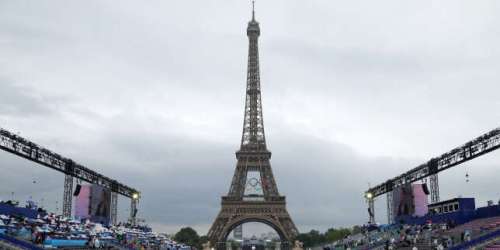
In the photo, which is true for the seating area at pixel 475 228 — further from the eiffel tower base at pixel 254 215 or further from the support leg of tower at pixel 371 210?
the eiffel tower base at pixel 254 215

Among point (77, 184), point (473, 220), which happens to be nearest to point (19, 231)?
point (77, 184)

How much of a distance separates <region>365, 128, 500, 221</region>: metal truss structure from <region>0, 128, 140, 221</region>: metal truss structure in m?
31.9

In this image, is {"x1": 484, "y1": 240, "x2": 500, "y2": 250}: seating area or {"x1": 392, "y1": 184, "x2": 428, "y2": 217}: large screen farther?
{"x1": 392, "y1": 184, "x2": 428, "y2": 217}: large screen

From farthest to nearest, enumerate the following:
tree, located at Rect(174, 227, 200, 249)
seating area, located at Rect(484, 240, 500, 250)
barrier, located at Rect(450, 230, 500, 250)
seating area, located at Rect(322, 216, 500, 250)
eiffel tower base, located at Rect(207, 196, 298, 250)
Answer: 1. tree, located at Rect(174, 227, 200, 249)
2. eiffel tower base, located at Rect(207, 196, 298, 250)
3. seating area, located at Rect(322, 216, 500, 250)
4. barrier, located at Rect(450, 230, 500, 250)
5. seating area, located at Rect(484, 240, 500, 250)

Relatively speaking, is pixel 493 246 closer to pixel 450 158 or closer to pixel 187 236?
pixel 450 158

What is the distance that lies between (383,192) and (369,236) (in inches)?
317

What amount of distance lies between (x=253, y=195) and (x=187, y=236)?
4554 centimetres

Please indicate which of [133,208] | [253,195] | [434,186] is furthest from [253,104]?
[434,186]

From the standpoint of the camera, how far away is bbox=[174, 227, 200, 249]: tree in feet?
446

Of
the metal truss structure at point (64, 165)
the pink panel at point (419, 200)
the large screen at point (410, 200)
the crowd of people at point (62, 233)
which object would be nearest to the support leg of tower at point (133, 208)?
the metal truss structure at point (64, 165)

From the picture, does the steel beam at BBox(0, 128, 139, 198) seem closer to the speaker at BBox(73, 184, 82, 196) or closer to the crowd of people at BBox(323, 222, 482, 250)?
the speaker at BBox(73, 184, 82, 196)

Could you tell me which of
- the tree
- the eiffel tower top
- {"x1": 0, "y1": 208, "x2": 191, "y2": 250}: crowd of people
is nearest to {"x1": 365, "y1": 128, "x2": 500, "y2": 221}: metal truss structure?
{"x1": 0, "y1": 208, "x2": 191, "y2": 250}: crowd of people

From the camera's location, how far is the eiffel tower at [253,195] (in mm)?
98625

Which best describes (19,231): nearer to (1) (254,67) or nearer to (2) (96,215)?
(2) (96,215)
